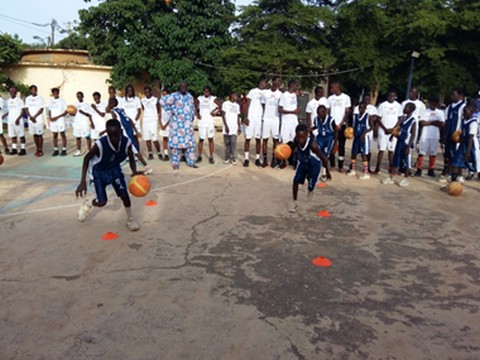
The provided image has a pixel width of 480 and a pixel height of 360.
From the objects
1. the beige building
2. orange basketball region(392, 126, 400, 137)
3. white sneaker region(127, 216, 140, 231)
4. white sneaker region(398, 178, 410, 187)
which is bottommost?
white sneaker region(127, 216, 140, 231)

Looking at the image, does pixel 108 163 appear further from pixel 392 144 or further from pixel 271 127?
pixel 392 144

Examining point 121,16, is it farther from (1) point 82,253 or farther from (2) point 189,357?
(2) point 189,357

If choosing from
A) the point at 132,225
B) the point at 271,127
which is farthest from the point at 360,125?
the point at 132,225

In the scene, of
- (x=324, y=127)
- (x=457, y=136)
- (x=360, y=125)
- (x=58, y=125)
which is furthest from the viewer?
(x=58, y=125)

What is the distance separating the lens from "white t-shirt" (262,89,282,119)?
1032 cm

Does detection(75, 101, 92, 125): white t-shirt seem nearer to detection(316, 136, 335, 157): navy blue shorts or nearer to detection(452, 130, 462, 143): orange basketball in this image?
detection(316, 136, 335, 157): navy blue shorts

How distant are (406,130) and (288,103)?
111 inches

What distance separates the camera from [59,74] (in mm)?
24422

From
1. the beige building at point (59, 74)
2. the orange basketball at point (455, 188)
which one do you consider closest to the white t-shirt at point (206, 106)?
the orange basketball at point (455, 188)

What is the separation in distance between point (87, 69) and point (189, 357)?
24912 millimetres

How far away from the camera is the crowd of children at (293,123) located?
352 inches

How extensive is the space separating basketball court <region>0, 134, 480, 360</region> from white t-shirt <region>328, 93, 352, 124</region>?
280 centimetres

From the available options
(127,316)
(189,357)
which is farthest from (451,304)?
(127,316)

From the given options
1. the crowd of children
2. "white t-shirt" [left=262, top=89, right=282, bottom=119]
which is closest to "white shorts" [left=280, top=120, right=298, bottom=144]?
the crowd of children
